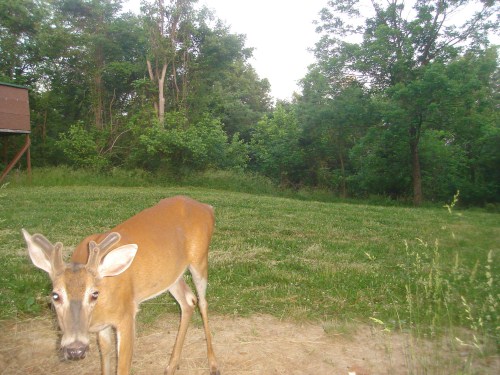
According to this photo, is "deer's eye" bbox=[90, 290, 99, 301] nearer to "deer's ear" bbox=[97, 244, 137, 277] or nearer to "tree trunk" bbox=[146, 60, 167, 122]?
"deer's ear" bbox=[97, 244, 137, 277]

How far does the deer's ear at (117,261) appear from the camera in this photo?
308cm

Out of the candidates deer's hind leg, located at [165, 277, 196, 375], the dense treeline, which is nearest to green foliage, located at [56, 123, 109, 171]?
the dense treeline

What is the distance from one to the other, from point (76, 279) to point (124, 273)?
59cm

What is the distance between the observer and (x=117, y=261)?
3096mm

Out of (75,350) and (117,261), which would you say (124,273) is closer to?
(117,261)

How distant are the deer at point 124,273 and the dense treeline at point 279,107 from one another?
62.9 feet

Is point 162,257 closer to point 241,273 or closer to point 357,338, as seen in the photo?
point 357,338

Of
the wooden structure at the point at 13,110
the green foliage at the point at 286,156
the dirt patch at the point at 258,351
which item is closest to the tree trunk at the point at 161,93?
the green foliage at the point at 286,156

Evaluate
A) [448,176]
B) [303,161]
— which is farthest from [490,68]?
[303,161]

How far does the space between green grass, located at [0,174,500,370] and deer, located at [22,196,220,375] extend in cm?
117

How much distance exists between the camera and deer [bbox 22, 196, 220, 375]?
2902mm

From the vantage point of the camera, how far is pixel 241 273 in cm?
646

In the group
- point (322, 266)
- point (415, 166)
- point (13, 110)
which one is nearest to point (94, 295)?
point (322, 266)

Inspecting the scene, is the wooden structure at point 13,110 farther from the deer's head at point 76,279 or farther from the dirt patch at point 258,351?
the deer's head at point 76,279
